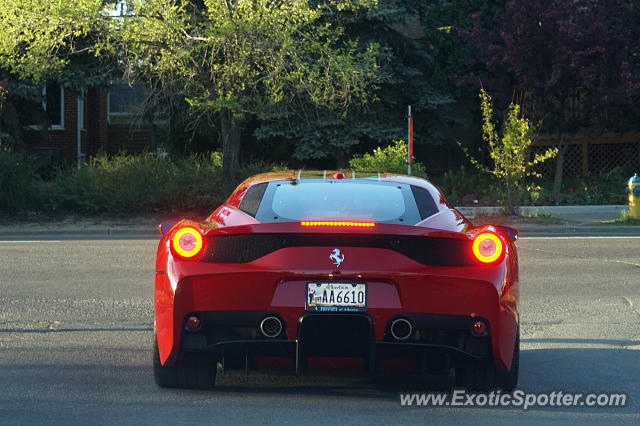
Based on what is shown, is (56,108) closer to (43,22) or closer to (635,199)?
(43,22)

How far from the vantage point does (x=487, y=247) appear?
591 cm

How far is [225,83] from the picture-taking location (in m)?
22.4

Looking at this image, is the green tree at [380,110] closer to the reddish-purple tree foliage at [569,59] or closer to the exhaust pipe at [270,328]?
the reddish-purple tree foliage at [569,59]

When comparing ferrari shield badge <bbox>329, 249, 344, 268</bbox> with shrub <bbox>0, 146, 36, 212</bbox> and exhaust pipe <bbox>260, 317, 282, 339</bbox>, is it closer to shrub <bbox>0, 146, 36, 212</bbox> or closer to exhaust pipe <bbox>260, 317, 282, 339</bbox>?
exhaust pipe <bbox>260, 317, 282, 339</bbox>

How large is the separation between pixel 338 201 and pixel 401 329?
110 cm

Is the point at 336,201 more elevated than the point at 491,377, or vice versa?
the point at 336,201

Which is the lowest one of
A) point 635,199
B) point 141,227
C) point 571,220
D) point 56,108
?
point 141,227

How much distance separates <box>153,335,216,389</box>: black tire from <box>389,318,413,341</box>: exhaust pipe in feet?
3.92

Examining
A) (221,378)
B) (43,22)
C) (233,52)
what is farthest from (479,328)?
(43,22)

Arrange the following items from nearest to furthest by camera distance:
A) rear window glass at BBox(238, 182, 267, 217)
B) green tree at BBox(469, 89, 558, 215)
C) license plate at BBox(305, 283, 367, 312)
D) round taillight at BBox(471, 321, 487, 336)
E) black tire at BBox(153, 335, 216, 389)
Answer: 1. license plate at BBox(305, 283, 367, 312)
2. round taillight at BBox(471, 321, 487, 336)
3. black tire at BBox(153, 335, 216, 389)
4. rear window glass at BBox(238, 182, 267, 217)
5. green tree at BBox(469, 89, 558, 215)

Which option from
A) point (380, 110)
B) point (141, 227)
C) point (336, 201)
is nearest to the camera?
point (336, 201)

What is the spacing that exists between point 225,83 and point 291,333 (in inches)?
675

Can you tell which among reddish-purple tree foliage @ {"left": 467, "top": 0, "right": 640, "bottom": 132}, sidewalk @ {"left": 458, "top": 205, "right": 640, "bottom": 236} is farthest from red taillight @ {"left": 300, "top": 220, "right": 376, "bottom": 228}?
reddish-purple tree foliage @ {"left": 467, "top": 0, "right": 640, "bottom": 132}
